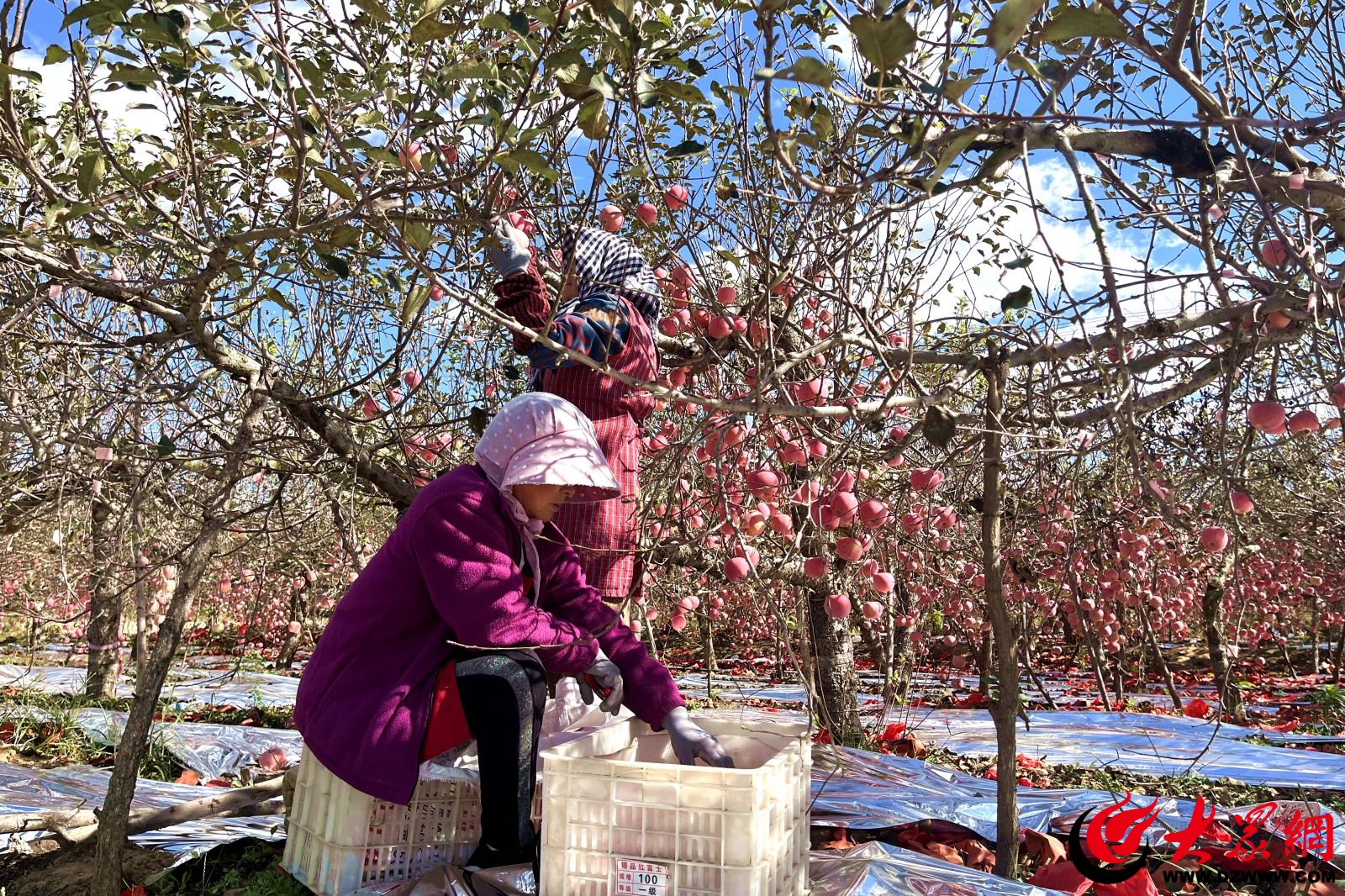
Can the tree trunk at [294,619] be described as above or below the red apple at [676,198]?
below

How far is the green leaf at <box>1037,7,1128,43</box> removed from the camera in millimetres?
1052

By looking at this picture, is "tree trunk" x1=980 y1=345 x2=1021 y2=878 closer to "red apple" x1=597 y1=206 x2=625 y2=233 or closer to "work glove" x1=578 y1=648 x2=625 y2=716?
"work glove" x1=578 y1=648 x2=625 y2=716

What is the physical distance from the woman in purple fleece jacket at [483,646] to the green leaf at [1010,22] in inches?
47.1

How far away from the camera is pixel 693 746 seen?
5.88 ft

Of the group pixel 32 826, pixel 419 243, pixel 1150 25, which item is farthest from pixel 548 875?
pixel 1150 25

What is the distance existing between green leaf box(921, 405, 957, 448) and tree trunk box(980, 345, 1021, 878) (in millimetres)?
510

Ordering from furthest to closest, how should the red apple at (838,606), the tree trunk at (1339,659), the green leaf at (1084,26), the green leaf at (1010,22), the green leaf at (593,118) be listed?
the tree trunk at (1339,659) < the red apple at (838,606) < the green leaf at (593,118) < the green leaf at (1084,26) < the green leaf at (1010,22)

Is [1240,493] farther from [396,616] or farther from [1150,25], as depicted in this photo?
[396,616]

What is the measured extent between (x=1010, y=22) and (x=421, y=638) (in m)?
1.54

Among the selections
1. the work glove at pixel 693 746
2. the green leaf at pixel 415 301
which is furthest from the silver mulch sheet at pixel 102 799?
the green leaf at pixel 415 301

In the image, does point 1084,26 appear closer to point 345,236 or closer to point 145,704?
point 345,236

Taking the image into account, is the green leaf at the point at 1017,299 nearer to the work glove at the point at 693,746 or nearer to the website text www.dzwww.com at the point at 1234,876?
the work glove at the point at 693,746

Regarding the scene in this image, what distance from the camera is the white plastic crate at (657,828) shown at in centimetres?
147

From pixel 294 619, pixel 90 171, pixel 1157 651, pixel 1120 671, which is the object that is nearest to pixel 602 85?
pixel 90 171
